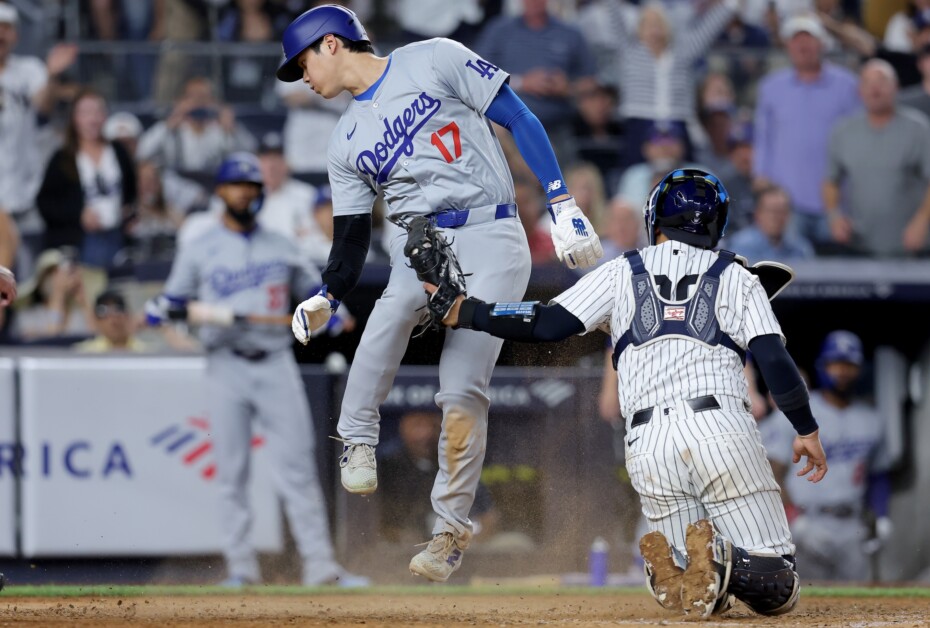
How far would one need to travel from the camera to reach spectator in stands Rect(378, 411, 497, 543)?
30.7ft

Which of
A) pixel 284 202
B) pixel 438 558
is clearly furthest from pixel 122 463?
pixel 438 558

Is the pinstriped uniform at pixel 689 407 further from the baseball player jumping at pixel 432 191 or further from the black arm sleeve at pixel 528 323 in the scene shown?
the baseball player jumping at pixel 432 191

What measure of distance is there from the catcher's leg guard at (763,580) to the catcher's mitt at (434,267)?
4.75 feet

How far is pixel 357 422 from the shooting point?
6281 mm

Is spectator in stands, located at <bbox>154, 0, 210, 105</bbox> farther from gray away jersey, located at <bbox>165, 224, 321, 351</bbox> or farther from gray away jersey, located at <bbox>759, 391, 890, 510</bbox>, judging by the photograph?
gray away jersey, located at <bbox>759, 391, 890, 510</bbox>

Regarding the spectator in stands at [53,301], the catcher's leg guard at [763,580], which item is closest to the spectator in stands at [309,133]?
the spectator in stands at [53,301]

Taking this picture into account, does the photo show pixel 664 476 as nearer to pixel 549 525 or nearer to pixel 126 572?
pixel 549 525

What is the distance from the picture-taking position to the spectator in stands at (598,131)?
12336mm

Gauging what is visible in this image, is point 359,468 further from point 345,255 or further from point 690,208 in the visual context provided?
point 690,208

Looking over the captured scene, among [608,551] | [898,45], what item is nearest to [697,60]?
[898,45]

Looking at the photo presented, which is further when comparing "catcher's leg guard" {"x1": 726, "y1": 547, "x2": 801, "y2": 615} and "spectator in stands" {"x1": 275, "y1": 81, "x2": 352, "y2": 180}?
"spectator in stands" {"x1": 275, "y1": 81, "x2": 352, "y2": 180}

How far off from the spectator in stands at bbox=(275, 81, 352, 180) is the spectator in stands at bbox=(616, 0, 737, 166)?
91.6 inches

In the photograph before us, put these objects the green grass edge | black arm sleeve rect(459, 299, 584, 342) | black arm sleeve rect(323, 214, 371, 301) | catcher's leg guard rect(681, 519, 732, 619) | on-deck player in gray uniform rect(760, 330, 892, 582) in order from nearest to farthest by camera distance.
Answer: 1. catcher's leg guard rect(681, 519, 732, 619)
2. black arm sleeve rect(459, 299, 584, 342)
3. black arm sleeve rect(323, 214, 371, 301)
4. the green grass edge
5. on-deck player in gray uniform rect(760, 330, 892, 582)

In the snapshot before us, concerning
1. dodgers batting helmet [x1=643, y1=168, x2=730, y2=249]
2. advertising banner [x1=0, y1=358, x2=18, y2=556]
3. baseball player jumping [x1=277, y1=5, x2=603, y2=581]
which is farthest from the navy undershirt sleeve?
advertising banner [x1=0, y1=358, x2=18, y2=556]
